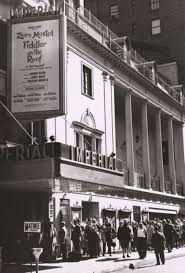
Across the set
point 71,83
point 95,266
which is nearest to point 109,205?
point 71,83

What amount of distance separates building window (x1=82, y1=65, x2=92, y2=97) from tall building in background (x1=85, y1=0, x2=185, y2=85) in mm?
23602

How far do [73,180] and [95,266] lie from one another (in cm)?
331

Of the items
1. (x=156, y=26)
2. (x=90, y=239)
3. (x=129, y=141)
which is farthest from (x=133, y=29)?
(x=90, y=239)

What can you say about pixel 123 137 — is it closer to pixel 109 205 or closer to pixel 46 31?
pixel 109 205

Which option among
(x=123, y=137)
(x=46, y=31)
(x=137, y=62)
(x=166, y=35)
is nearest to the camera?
(x=46, y=31)

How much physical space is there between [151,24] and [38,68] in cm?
3972

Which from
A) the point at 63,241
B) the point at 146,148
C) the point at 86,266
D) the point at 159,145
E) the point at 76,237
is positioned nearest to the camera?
the point at 86,266

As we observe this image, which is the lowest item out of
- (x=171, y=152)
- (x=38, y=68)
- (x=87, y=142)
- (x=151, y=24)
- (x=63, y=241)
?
(x=63, y=241)

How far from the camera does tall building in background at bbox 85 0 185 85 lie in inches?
2078

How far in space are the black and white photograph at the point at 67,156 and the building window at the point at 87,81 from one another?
0.06m

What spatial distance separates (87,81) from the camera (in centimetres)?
2853

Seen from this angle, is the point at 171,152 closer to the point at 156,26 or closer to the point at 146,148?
the point at 146,148

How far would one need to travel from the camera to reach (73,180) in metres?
18.9

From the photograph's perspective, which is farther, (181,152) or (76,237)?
(181,152)
